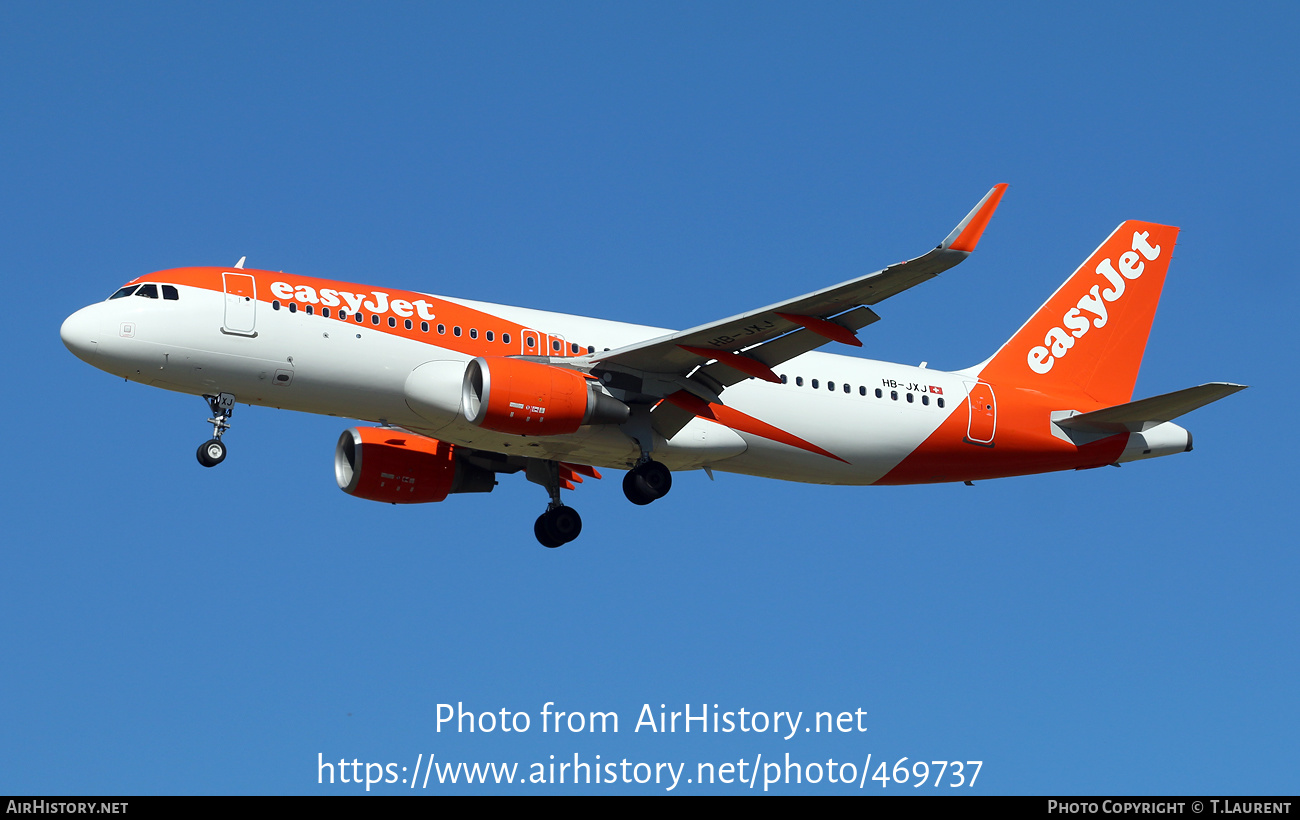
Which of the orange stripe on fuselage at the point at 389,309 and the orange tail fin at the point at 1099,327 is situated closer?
the orange stripe on fuselage at the point at 389,309

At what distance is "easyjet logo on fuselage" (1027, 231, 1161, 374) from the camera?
3422 cm

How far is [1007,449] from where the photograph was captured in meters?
32.3

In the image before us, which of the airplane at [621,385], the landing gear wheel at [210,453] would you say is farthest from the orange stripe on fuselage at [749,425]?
the landing gear wheel at [210,453]

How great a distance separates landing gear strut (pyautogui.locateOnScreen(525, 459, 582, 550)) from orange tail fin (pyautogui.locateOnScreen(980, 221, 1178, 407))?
9.79 meters

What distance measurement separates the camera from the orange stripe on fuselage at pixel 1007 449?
31812mm

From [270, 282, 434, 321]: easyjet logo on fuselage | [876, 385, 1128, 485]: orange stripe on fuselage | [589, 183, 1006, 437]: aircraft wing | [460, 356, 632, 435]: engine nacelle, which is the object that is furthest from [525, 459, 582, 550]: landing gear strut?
[876, 385, 1128, 485]: orange stripe on fuselage

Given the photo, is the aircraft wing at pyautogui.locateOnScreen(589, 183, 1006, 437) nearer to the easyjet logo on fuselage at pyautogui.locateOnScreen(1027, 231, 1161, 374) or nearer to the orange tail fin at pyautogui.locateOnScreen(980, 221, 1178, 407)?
the orange tail fin at pyautogui.locateOnScreen(980, 221, 1178, 407)

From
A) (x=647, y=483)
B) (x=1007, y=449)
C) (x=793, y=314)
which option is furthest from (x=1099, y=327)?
(x=647, y=483)

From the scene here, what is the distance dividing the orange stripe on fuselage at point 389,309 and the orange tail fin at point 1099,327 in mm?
11407

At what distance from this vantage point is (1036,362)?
34.1 m

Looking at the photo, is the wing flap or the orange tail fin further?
the orange tail fin

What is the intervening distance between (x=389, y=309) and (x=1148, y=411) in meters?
15.9

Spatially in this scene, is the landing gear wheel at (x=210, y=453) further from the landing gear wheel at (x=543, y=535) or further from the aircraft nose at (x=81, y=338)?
the landing gear wheel at (x=543, y=535)

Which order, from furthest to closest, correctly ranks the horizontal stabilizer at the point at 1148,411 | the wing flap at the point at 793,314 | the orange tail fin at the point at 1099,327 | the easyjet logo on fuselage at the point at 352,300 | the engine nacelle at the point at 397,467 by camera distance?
the orange tail fin at the point at 1099,327 < the engine nacelle at the point at 397,467 < the horizontal stabilizer at the point at 1148,411 < the easyjet logo on fuselage at the point at 352,300 < the wing flap at the point at 793,314
